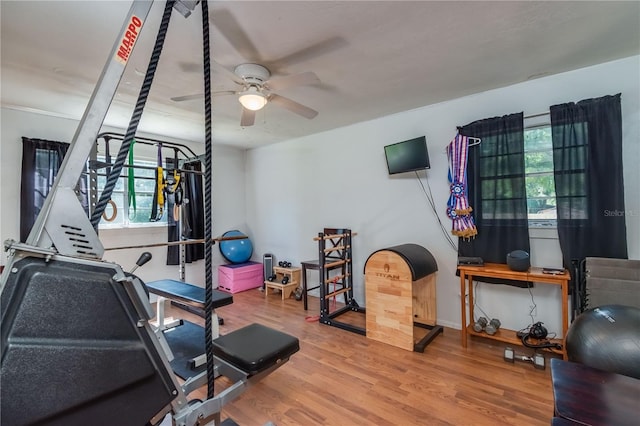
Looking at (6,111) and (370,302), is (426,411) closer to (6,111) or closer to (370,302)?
(370,302)

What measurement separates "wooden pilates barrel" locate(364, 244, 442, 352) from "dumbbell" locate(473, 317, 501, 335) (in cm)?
39

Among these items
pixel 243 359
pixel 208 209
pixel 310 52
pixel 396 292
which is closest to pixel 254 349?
pixel 243 359

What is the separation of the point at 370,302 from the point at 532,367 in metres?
1.43

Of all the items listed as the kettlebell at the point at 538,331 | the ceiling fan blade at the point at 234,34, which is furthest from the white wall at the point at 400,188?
the ceiling fan blade at the point at 234,34

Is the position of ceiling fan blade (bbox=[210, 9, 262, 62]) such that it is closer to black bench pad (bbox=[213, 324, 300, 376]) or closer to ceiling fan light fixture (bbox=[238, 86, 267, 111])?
ceiling fan light fixture (bbox=[238, 86, 267, 111])

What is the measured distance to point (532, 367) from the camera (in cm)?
235

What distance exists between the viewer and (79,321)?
0.76 m

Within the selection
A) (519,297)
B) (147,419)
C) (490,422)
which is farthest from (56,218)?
(519,297)

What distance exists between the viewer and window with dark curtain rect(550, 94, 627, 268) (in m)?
2.29

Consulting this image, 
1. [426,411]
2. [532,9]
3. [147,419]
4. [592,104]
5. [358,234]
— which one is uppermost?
[532,9]

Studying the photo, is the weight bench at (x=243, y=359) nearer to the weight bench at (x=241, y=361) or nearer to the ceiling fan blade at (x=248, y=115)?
the weight bench at (x=241, y=361)

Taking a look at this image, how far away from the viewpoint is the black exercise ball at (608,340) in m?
1.35

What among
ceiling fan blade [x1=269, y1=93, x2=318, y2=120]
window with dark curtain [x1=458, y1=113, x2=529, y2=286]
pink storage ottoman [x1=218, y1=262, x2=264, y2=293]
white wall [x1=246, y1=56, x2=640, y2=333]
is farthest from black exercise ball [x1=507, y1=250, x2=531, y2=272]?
pink storage ottoman [x1=218, y1=262, x2=264, y2=293]

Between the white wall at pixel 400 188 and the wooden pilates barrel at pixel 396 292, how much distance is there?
532mm
